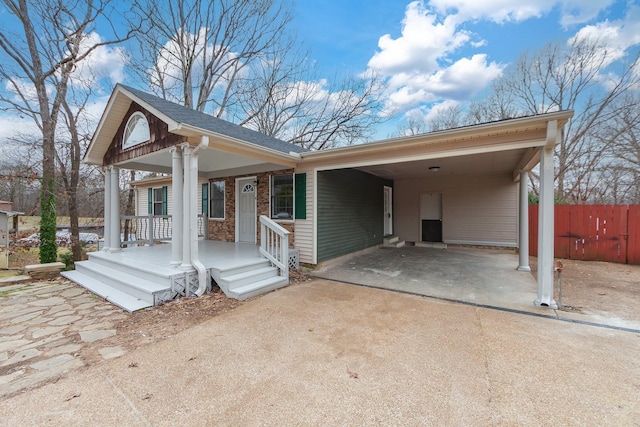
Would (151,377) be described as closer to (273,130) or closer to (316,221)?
(316,221)

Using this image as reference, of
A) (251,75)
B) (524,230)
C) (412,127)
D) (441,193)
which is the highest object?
(251,75)

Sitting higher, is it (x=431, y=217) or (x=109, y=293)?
(x=431, y=217)

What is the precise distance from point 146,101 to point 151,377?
14.6 ft

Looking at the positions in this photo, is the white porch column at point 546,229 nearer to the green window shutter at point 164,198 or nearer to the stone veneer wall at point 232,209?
the stone veneer wall at point 232,209

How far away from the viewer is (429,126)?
1795 centimetres

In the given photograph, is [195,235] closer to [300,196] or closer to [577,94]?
[300,196]

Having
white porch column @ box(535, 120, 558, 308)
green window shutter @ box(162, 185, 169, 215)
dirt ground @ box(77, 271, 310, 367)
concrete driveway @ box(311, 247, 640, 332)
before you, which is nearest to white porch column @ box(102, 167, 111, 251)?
dirt ground @ box(77, 271, 310, 367)

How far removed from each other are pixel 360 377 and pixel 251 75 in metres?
15.3

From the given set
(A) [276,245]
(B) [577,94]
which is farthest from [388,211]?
(B) [577,94]

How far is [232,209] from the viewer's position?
7906 mm

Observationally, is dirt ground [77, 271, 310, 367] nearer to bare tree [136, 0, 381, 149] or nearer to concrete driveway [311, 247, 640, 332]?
concrete driveway [311, 247, 640, 332]

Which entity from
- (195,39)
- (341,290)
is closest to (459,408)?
(341,290)

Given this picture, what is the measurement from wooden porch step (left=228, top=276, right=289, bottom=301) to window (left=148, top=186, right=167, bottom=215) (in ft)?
24.9

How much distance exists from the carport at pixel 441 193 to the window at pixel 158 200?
6.85 m
